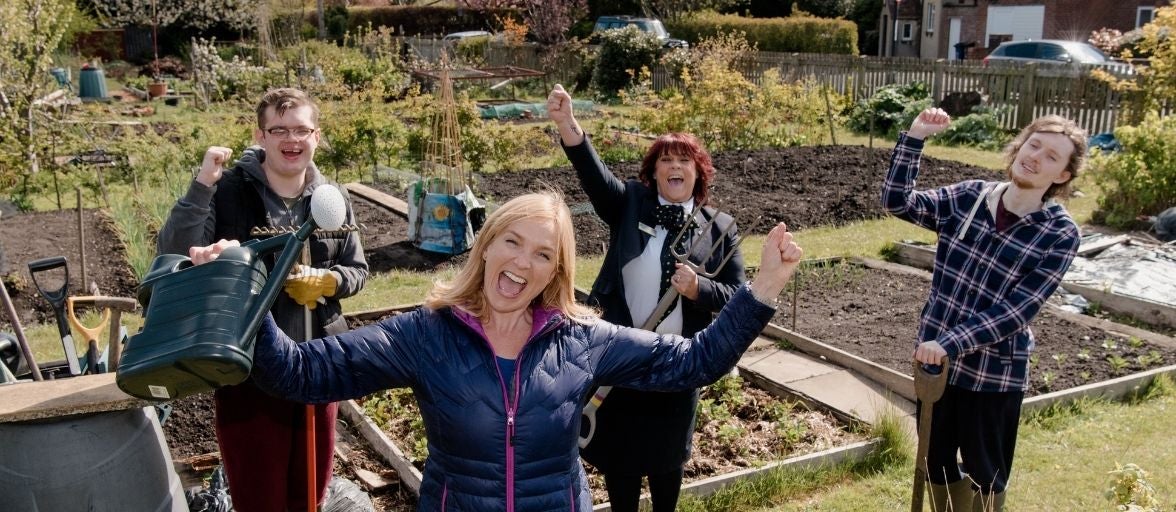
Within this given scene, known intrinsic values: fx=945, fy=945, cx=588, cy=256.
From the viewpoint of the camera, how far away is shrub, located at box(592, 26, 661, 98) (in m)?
20.7

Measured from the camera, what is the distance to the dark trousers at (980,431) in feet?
10.2

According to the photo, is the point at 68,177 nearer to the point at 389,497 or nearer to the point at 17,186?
the point at 17,186

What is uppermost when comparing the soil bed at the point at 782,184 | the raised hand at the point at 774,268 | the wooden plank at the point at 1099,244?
the raised hand at the point at 774,268

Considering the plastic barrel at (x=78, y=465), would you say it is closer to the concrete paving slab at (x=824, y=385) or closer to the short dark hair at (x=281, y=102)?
the short dark hair at (x=281, y=102)

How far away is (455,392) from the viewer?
209 centimetres

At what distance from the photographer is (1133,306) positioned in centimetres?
637

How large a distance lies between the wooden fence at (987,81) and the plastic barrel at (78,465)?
45.6 feet

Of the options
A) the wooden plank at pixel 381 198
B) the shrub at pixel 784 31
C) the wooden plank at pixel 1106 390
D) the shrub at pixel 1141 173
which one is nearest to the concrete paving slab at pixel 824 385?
the wooden plank at pixel 1106 390

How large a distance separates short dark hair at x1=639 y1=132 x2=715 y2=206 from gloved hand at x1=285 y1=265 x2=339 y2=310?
1220 millimetres

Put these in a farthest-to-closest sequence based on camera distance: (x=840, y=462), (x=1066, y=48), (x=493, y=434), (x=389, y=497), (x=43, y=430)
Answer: (x=1066, y=48) < (x=840, y=462) < (x=389, y=497) < (x=43, y=430) < (x=493, y=434)

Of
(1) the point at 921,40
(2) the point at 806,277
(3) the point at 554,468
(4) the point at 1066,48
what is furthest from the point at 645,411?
(1) the point at 921,40

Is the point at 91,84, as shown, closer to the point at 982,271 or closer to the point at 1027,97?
the point at 1027,97

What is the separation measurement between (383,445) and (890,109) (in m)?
13.3

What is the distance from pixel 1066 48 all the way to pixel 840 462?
1849 cm
